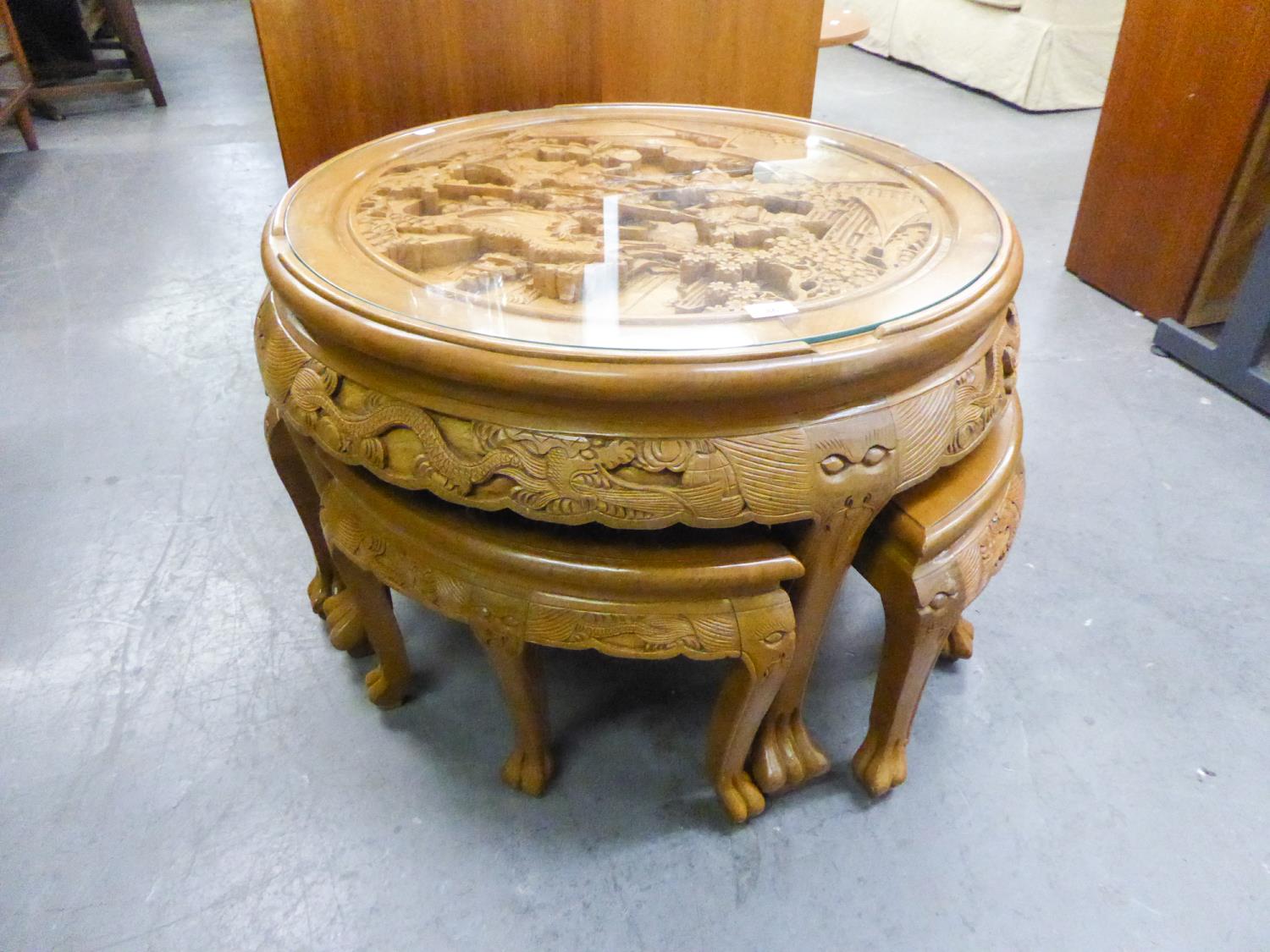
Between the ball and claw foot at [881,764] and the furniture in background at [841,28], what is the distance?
1.65m

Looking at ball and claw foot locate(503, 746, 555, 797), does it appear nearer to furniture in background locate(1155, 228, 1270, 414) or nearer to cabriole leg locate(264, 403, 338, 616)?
cabriole leg locate(264, 403, 338, 616)

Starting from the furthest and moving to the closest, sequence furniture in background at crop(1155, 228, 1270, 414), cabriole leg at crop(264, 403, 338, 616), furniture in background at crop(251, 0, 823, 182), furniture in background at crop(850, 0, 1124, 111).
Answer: furniture in background at crop(850, 0, 1124, 111) < furniture in background at crop(1155, 228, 1270, 414) < furniture in background at crop(251, 0, 823, 182) < cabriole leg at crop(264, 403, 338, 616)

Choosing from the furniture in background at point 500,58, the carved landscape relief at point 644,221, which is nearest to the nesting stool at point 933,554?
the carved landscape relief at point 644,221

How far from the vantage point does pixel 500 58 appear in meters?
1.64

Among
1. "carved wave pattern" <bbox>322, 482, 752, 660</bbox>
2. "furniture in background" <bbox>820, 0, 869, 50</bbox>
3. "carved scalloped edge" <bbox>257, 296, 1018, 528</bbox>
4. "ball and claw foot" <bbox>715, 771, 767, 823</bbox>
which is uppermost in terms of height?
"furniture in background" <bbox>820, 0, 869, 50</bbox>

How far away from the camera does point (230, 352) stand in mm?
2162

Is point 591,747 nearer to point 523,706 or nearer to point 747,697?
point 523,706

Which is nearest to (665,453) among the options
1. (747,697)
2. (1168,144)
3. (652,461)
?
(652,461)

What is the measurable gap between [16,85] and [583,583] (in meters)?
3.95

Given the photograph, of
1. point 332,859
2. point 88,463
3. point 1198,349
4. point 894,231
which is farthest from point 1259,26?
point 88,463

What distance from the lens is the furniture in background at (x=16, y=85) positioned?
10.7 ft

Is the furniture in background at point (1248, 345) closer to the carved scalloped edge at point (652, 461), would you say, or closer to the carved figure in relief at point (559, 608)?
the carved scalloped edge at point (652, 461)

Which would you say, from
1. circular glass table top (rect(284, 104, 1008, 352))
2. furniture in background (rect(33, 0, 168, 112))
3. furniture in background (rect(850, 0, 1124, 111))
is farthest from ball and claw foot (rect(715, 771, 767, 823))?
furniture in background (rect(33, 0, 168, 112))

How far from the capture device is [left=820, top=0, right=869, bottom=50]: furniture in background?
218cm
